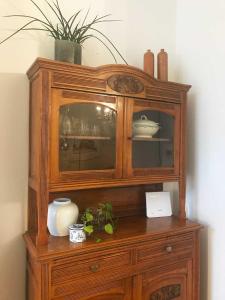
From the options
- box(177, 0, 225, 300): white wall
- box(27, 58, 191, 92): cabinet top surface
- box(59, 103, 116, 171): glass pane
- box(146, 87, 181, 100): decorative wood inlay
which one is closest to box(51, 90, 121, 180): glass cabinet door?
box(59, 103, 116, 171): glass pane

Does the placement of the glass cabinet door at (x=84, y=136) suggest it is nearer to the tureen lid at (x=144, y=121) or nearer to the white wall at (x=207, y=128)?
the tureen lid at (x=144, y=121)

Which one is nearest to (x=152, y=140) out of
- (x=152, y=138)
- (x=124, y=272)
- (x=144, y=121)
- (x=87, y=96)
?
(x=152, y=138)

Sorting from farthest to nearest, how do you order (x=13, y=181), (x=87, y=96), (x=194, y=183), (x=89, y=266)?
(x=194, y=183), (x=13, y=181), (x=87, y=96), (x=89, y=266)

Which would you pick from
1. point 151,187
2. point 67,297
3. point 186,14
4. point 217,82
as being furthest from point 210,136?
point 67,297

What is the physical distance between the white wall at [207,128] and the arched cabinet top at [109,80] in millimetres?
239

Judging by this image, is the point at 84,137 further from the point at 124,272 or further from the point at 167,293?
the point at 167,293

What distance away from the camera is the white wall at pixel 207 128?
1.70m

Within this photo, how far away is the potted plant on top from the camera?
145cm

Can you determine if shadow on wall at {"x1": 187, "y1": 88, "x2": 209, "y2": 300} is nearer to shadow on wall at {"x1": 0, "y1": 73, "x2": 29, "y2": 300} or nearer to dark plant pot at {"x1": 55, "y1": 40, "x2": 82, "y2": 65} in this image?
dark plant pot at {"x1": 55, "y1": 40, "x2": 82, "y2": 65}

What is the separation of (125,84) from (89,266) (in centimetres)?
98

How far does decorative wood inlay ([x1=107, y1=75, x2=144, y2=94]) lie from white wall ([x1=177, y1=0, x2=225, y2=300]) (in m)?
0.56

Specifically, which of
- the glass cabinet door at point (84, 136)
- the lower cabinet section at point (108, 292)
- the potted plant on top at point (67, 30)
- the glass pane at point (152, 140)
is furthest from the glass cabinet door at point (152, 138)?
the lower cabinet section at point (108, 292)

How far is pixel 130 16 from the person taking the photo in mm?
1881

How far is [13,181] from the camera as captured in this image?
1.50m
